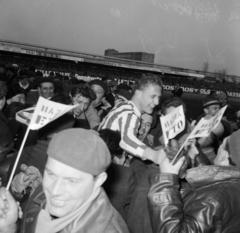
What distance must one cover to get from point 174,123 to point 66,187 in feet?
3.71

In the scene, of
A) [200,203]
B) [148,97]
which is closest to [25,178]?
[200,203]

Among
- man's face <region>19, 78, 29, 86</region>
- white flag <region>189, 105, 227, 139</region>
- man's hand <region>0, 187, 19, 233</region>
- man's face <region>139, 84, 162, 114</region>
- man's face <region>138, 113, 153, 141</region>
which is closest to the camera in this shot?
man's hand <region>0, 187, 19, 233</region>

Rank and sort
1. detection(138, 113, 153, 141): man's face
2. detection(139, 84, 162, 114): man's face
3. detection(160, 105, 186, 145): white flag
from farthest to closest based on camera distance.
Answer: detection(138, 113, 153, 141): man's face → detection(139, 84, 162, 114): man's face → detection(160, 105, 186, 145): white flag

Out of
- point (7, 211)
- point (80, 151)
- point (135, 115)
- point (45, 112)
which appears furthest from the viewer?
point (135, 115)

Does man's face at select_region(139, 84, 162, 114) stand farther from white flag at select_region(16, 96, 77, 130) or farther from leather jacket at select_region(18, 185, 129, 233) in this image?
leather jacket at select_region(18, 185, 129, 233)

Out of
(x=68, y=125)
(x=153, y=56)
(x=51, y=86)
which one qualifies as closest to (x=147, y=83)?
(x=68, y=125)

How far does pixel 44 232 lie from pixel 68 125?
1.30 meters

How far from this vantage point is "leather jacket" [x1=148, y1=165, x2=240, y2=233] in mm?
1917

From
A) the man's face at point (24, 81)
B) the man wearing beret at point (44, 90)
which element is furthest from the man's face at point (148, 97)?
the man's face at point (24, 81)

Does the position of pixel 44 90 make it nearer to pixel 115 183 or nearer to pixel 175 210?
pixel 115 183

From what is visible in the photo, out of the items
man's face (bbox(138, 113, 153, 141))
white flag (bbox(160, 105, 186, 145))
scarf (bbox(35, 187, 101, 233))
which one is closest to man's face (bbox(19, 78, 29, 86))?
man's face (bbox(138, 113, 153, 141))

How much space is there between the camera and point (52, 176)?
1.53 meters

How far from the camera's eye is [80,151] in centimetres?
147

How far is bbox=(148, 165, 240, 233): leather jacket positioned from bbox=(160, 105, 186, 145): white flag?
37 centimetres
